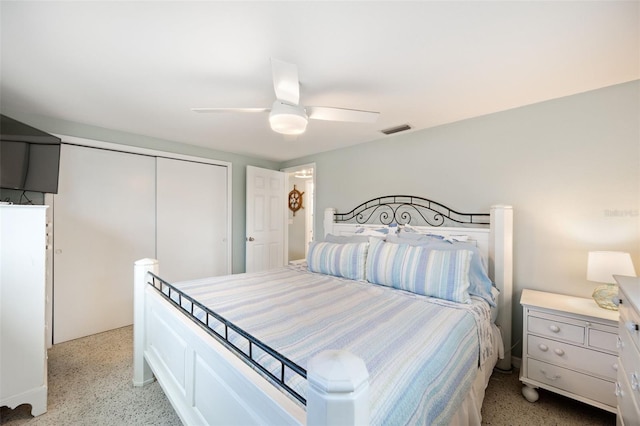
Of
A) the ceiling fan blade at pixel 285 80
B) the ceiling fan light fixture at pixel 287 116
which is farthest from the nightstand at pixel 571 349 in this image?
the ceiling fan blade at pixel 285 80

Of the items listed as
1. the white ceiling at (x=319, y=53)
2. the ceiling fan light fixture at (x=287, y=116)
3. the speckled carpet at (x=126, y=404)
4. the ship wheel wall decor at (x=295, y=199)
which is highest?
the white ceiling at (x=319, y=53)

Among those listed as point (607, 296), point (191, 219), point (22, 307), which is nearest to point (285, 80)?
point (22, 307)

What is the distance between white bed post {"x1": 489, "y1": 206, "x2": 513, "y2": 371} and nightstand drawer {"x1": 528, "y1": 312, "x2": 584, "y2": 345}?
1.20 ft

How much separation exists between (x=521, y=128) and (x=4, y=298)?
4.01 metres

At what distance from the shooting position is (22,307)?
1680mm

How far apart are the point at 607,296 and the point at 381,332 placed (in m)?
1.62

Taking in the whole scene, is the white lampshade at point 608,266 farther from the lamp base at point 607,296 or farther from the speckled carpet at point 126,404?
the speckled carpet at point 126,404

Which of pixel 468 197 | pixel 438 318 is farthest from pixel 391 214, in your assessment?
pixel 438 318

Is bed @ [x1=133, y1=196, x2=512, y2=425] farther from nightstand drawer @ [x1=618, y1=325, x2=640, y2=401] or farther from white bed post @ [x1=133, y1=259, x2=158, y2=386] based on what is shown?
nightstand drawer @ [x1=618, y1=325, x2=640, y2=401]

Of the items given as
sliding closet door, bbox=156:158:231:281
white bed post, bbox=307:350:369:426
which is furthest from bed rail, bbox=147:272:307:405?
sliding closet door, bbox=156:158:231:281

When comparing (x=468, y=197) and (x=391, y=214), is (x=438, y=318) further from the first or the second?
(x=391, y=214)

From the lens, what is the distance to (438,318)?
5.02 ft

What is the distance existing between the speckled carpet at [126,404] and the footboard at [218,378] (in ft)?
0.66

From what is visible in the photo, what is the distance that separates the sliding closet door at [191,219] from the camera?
3445mm
